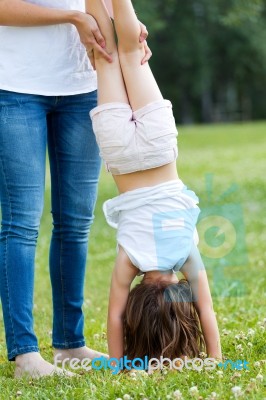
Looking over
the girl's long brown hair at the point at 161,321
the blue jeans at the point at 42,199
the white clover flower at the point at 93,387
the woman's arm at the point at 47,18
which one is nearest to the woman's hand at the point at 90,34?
the woman's arm at the point at 47,18

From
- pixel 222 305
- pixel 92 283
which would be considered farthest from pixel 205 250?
pixel 222 305

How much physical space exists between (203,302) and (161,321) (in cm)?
24

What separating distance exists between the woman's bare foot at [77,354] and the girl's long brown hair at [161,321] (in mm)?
662

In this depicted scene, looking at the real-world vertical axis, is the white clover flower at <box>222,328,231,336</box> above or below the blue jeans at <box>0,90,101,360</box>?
below

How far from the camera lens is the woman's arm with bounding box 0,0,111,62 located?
3779mm

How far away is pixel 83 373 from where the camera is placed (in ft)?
12.6

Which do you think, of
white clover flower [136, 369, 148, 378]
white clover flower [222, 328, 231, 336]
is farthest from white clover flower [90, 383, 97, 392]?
white clover flower [222, 328, 231, 336]

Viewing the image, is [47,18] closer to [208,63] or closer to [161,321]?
[161,321]

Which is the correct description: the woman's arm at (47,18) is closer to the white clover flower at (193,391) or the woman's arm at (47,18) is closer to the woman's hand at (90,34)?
the woman's hand at (90,34)

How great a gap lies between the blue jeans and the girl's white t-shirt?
0.05 m

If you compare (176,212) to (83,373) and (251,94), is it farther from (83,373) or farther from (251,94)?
(251,94)

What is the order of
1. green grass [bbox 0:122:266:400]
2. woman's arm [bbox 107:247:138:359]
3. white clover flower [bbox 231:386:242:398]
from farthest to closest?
woman's arm [bbox 107:247:138:359] → green grass [bbox 0:122:266:400] → white clover flower [bbox 231:386:242:398]

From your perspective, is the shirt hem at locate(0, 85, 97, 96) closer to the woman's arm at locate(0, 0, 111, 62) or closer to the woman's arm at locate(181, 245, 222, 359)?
the woman's arm at locate(0, 0, 111, 62)

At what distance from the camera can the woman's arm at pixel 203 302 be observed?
3.69 metres
